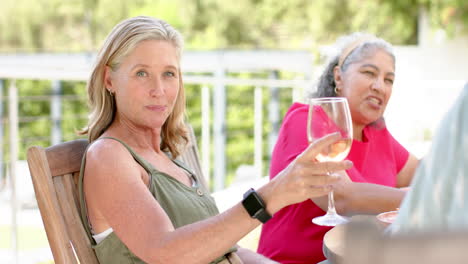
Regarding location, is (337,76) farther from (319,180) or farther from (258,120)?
(258,120)

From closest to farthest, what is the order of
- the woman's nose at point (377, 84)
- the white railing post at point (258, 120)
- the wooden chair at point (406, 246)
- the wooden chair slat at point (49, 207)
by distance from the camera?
the wooden chair at point (406, 246) < the wooden chair slat at point (49, 207) < the woman's nose at point (377, 84) < the white railing post at point (258, 120)

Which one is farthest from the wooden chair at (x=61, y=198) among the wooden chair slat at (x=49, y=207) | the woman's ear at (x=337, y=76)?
the woman's ear at (x=337, y=76)

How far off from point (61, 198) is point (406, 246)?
126 cm

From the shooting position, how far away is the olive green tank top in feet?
5.35

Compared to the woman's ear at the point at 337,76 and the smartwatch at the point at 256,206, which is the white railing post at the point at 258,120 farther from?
the smartwatch at the point at 256,206

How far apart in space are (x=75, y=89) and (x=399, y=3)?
10.1 m

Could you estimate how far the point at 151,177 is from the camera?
1695 millimetres

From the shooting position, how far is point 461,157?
0.75 m

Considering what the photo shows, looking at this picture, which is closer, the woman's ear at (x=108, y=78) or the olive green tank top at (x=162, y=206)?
the olive green tank top at (x=162, y=206)

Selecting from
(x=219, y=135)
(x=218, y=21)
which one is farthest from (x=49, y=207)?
(x=218, y=21)

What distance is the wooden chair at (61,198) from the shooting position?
62.2 inches

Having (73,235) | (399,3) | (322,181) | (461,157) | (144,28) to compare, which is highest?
(399,3)

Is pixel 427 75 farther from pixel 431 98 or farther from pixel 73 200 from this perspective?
pixel 73 200

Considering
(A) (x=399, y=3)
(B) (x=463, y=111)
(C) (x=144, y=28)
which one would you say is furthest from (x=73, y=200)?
(A) (x=399, y=3)
